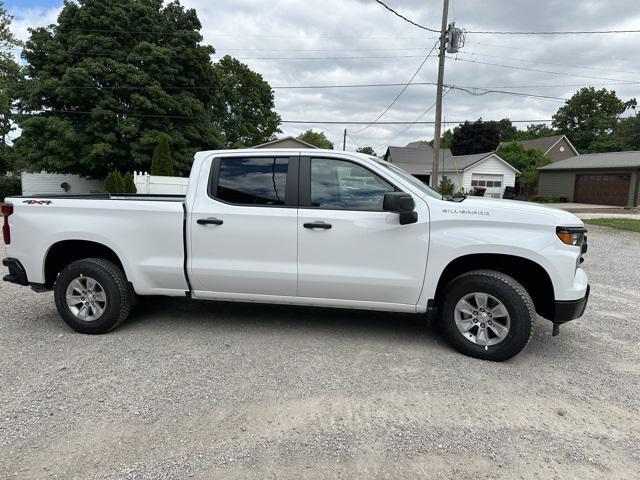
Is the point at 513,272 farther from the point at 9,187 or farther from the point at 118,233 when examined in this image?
the point at 9,187

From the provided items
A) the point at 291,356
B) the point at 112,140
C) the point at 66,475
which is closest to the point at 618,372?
the point at 291,356

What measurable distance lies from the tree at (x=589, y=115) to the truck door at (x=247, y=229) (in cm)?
6907

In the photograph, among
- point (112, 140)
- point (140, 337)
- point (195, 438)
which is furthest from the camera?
point (112, 140)

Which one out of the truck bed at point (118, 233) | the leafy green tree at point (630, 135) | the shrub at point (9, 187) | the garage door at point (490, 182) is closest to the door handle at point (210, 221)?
the truck bed at point (118, 233)

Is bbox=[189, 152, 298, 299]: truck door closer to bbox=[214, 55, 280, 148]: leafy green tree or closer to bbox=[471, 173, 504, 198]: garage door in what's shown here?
bbox=[471, 173, 504, 198]: garage door

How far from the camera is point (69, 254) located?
4777 millimetres

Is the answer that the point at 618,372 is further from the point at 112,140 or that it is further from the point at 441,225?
the point at 112,140

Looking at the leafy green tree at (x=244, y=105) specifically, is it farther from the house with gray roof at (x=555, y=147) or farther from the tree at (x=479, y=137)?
the tree at (x=479, y=137)

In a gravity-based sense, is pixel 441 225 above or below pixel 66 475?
above

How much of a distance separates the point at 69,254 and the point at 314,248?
2.77 metres

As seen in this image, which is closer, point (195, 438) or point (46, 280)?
point (195, 438)

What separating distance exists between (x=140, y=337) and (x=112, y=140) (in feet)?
79.6

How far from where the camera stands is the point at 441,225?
3.95 metres

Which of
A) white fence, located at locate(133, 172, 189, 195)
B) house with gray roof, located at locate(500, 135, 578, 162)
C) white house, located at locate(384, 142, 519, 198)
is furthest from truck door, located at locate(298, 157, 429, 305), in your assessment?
house with gray roof, located at locate(500, 135, 578, 162)
